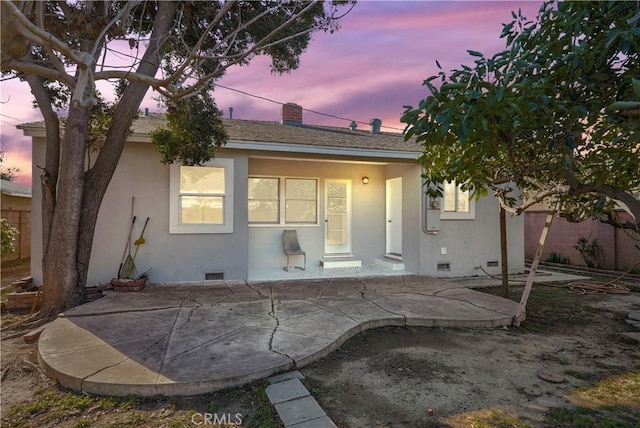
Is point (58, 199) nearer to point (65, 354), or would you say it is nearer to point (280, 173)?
point (65, 354)

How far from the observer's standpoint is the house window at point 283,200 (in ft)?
28.2

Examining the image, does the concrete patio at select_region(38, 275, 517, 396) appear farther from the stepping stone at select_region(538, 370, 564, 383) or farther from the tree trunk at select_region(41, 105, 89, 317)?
the stepping stone at select_region(538, 370, 564, 383)

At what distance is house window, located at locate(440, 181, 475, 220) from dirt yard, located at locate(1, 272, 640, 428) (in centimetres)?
414

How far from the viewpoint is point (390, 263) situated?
864cm

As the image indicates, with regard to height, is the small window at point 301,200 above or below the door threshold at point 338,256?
above

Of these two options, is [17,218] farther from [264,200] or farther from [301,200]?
[301,200]

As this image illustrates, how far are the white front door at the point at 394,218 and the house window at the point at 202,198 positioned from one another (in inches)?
170

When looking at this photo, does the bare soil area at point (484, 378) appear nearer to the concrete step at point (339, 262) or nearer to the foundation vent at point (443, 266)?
the foundation vent at point (443, 266)

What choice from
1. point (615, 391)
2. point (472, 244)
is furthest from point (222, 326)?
point (472, 244)

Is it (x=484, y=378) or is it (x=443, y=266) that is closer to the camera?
(x=484, y=378)

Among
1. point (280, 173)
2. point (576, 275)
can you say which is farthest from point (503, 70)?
point (576, 275)

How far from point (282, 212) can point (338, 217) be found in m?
1.53

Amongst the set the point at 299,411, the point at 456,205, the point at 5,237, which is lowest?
the point at 299,411

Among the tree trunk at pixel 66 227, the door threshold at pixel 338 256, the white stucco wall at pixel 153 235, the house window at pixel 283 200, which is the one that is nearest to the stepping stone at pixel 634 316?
→ the door threshold at pixel 338 256
